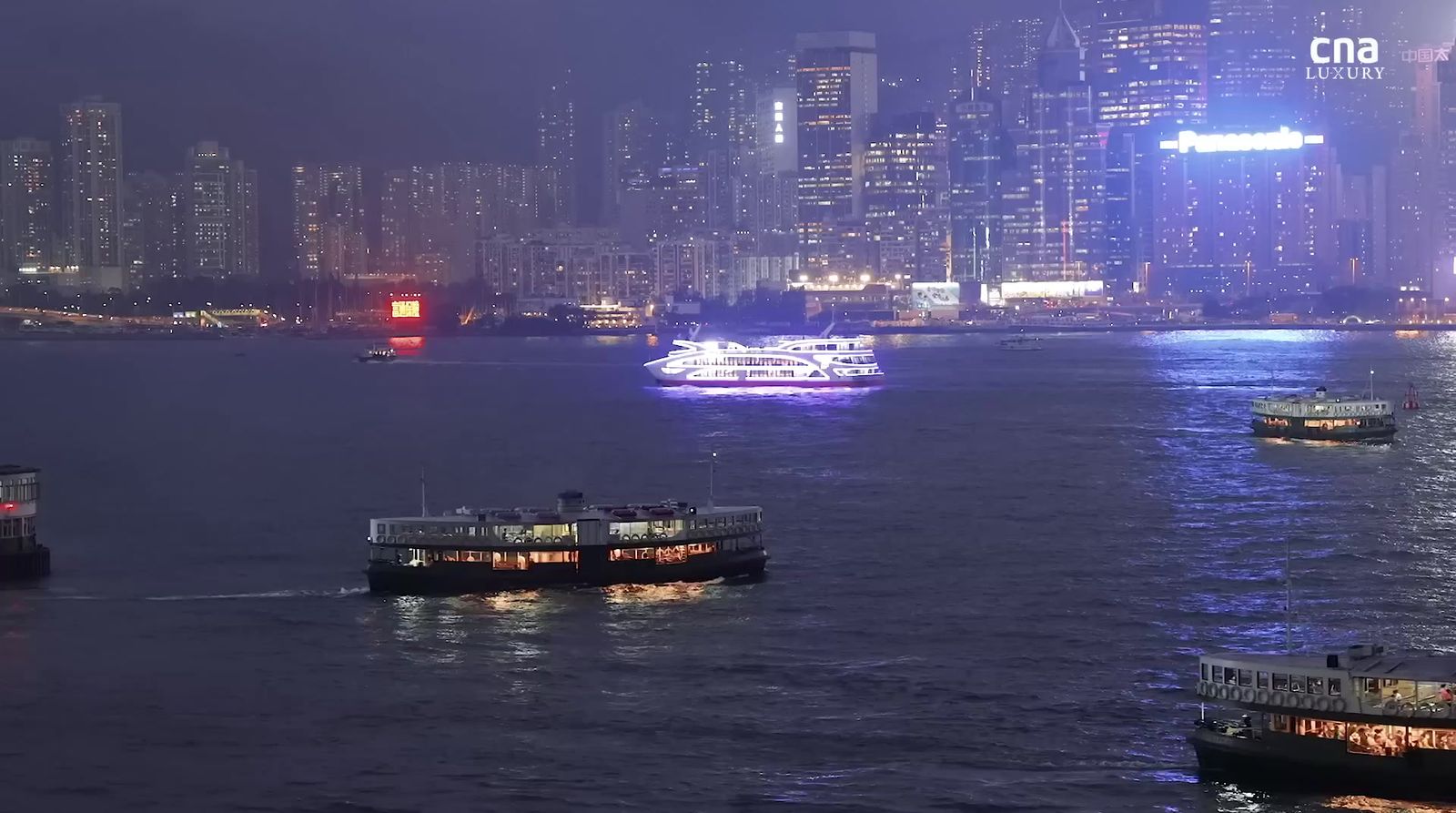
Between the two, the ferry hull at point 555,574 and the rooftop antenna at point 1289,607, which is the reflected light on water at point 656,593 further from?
the rooftop antenna at point 1289,607

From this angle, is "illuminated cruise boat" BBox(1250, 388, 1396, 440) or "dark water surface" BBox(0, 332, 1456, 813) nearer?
"dark water surface" BBox(0, 332, 1456, 813)

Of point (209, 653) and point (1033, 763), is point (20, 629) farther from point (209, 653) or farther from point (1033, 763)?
point (1033, 763)

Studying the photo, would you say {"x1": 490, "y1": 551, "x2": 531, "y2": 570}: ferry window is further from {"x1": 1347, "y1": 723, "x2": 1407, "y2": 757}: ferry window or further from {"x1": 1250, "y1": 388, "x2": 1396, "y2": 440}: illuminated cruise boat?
{"x1": 1250, "y1": 388, "x2": 1396, "y2": 440}: illuminated cruise boat

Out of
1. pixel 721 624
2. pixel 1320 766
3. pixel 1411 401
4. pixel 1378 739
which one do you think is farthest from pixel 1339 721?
pixel 1411 401

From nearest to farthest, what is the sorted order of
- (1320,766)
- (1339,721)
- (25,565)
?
(1339,721) → (1320,766) → (25,565)

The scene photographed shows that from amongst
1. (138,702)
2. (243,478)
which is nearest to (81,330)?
(243,478)

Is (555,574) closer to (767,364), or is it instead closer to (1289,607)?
(1289,607)

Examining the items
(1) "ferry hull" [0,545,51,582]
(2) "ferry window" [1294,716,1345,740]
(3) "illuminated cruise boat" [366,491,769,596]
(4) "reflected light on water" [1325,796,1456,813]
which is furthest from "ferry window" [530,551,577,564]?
(4) "reflected light on water" [1325,796,1456,813]
